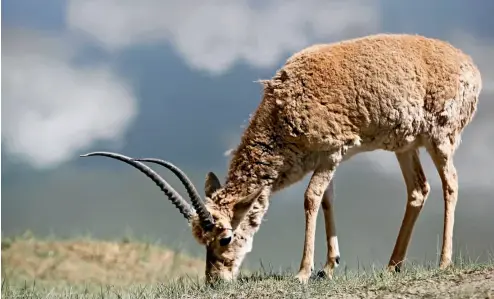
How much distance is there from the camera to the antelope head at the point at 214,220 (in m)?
10.4

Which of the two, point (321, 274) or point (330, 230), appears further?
point (330, 230)

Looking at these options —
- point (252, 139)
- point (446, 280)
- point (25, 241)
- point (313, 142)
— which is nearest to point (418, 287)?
point (446, 280)

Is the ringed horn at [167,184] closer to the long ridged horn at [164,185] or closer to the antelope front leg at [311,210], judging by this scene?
the long ridged horn at [164,185]

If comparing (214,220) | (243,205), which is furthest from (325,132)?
(214,220)

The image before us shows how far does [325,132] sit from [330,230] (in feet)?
5.64

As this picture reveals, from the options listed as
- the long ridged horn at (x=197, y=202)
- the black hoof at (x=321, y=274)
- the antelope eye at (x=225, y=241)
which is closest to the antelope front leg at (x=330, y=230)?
the black hoof at (x=321, y=274)

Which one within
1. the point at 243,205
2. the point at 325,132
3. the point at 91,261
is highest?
the point at 91,261

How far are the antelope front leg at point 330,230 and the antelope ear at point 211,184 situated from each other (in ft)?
5.25

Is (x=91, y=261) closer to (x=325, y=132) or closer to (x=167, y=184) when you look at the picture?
(x=167, y=184)

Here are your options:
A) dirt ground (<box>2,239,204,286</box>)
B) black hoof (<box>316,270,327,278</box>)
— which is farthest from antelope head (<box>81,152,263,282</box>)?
dirt ground (<box>2,239,204,286</box>)

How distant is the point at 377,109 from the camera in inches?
419

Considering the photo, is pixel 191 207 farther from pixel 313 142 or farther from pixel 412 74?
pixel 412 74

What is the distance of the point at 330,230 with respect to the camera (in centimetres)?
1141

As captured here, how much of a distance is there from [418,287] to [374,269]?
1182mm
